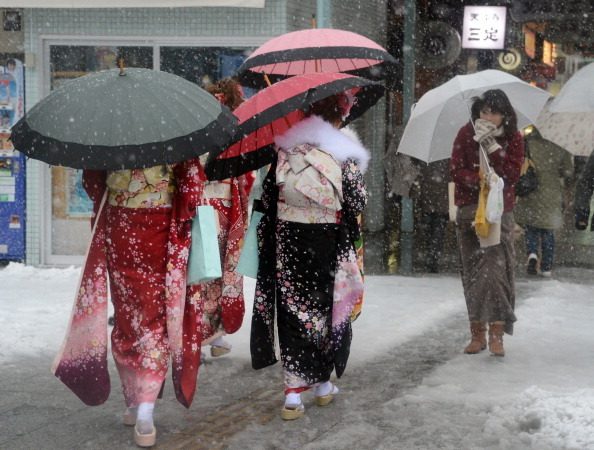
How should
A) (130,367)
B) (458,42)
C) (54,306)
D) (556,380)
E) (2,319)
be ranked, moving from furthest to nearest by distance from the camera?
(458,42), (54,306), (2,319), (556,380), (130,367)

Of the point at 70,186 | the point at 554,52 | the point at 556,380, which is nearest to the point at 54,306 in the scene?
the point at 70,186

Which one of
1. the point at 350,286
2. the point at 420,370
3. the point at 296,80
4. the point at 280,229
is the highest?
the point at 296,80

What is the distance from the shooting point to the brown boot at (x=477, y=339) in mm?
6828

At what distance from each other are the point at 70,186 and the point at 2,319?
11.8 feet

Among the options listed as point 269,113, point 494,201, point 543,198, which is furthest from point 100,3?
point 269,113

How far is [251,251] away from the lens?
5.56 metres

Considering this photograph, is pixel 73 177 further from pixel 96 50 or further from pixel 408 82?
pixel 408 82

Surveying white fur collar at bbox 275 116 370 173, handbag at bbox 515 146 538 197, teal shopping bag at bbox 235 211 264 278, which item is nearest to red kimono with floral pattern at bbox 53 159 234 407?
teal shopping bag at bbox 235 211 264 278

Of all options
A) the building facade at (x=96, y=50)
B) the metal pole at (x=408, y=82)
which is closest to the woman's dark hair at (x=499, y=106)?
the building facade at (x=96, y=50)

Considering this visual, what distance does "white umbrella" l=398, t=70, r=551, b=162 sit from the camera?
23.3 ft

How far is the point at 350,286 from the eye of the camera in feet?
18.0

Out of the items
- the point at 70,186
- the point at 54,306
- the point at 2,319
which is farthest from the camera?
the point at 70,186

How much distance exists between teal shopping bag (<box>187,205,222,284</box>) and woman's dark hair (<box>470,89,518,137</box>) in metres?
2.54

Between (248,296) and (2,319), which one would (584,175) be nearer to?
(248,296)
